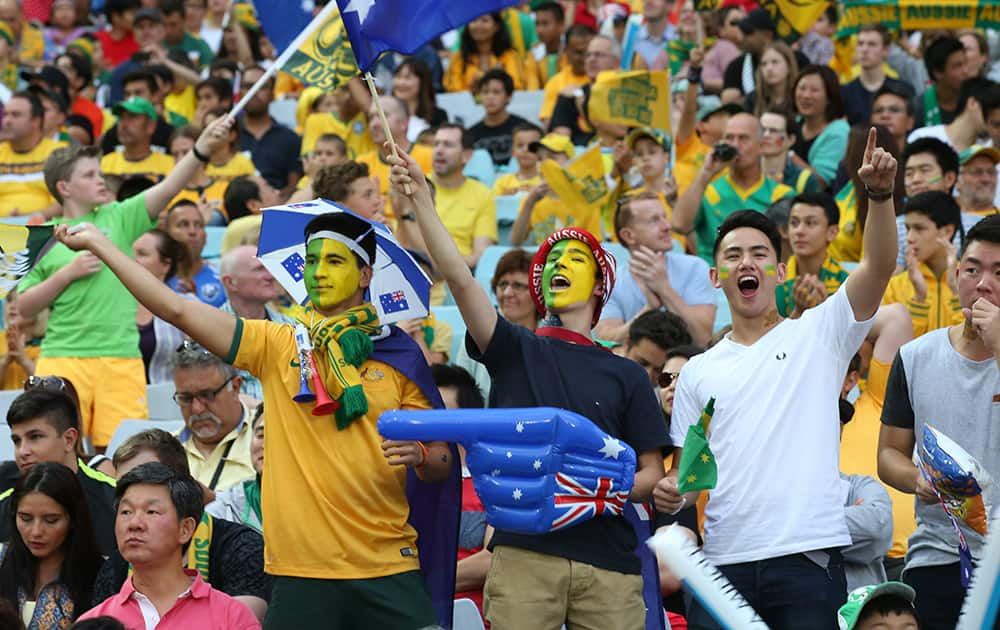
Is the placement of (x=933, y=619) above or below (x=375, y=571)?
below

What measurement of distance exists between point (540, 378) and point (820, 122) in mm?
6386

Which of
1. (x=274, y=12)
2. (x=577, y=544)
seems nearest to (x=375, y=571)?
(x=577, y=544)

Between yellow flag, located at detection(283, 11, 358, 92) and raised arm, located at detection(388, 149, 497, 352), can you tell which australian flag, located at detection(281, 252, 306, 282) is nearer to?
raised arm, located at detection(388, 149, 497, 352)

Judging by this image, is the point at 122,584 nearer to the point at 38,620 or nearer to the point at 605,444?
the point at 38,620

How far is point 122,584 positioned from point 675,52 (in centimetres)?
792

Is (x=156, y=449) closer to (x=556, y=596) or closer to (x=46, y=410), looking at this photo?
(x=46, y=410)

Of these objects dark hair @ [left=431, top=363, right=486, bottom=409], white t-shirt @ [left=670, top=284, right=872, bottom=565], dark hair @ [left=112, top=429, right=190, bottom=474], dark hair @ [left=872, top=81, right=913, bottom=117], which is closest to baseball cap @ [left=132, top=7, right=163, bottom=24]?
dark hair @ [left=872, top=81, right=913, bottom=117]

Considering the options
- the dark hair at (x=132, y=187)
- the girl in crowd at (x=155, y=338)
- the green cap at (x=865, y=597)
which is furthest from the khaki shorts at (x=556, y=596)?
the dark hair at (x=132, y=187)

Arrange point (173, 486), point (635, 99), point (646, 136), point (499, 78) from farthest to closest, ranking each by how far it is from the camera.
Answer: point (499, 78) → point (635, 99) → point (646, 136) → point (173, 486)

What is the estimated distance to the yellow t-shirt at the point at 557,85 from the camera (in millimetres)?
13578

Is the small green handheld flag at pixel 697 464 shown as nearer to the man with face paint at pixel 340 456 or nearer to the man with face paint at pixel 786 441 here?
the man with face paint at pixel 786 441

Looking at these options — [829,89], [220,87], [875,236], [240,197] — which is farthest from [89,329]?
[220,87]

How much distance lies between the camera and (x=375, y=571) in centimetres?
502

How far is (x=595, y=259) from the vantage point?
5.20m
